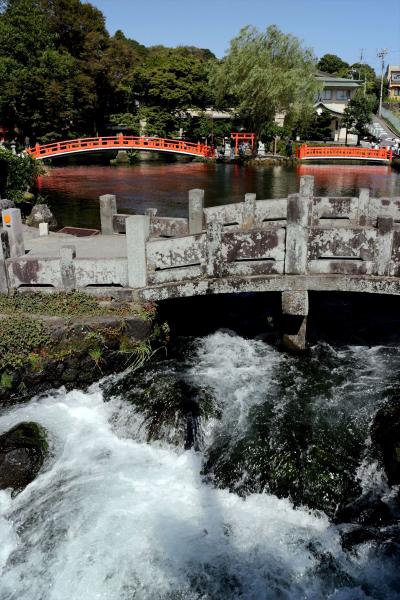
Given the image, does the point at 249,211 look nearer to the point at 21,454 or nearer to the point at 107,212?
the point at 107,212

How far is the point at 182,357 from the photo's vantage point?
1401 centimetres

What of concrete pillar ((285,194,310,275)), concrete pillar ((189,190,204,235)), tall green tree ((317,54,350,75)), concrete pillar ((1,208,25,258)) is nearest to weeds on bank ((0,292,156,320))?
concrete pillar ((1,208,25,258))

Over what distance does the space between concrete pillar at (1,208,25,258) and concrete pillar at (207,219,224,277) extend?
5134 millimetres

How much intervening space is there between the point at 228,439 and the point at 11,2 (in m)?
62.9

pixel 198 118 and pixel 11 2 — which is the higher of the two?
pixel 11 2

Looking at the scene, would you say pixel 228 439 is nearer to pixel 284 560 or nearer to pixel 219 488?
pixel 219 488

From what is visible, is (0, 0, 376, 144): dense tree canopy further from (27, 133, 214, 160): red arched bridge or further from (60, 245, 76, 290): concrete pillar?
(60, 245, 76, 290): concrete pillar

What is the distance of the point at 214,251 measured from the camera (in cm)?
1284

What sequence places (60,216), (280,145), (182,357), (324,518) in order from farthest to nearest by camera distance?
(280,145)
(60,216)
(182,357)
(324,518)

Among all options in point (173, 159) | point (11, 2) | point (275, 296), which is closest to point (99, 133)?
point (173, 159)

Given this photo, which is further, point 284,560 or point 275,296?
point 275,296

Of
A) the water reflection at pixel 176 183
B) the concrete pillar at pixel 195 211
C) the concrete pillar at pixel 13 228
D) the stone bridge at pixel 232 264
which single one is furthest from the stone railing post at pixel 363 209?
the water reflection at pixel 176 183

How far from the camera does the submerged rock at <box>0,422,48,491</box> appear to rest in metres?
9.74

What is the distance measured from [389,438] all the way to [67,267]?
8.21 metres
